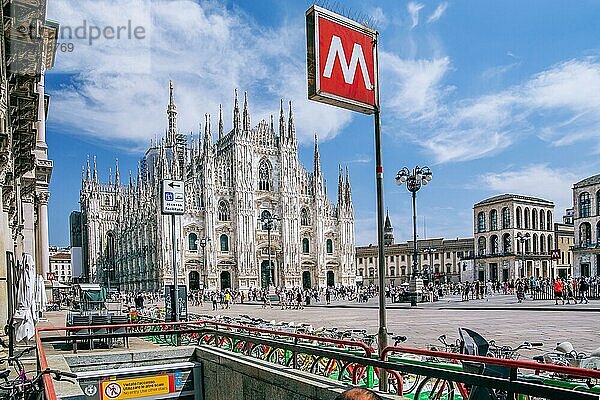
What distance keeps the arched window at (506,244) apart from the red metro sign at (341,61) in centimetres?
8975

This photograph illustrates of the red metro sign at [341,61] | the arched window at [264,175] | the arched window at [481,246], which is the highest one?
the arched window at [264,175]

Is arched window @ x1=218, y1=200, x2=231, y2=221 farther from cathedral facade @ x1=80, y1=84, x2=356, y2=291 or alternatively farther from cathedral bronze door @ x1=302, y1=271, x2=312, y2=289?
cathedral bronze door @ x1=302, y1=271, x2=312, y2=289

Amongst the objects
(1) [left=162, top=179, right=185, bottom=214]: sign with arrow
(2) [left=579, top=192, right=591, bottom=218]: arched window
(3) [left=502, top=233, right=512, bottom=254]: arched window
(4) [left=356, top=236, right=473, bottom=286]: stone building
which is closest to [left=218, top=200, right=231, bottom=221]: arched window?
(4) [left=356, top=236, right=473, bottom=286]: stone building

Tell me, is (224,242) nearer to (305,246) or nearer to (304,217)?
(305,246)

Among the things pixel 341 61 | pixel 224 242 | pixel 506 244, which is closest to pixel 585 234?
pixel 506 244

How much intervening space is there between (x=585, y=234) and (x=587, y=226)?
103 centimetres

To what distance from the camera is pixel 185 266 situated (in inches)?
2869

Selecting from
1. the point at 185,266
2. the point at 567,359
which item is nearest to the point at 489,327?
the point at 567,359

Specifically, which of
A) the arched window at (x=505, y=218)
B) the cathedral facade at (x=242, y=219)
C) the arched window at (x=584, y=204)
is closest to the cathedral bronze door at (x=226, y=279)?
the cathedral facade at (x=242, y=219)

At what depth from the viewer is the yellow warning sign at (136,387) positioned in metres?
10.5

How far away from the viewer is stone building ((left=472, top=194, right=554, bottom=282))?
90.9m

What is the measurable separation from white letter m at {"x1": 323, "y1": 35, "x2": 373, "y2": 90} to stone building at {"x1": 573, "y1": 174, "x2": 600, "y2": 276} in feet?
243

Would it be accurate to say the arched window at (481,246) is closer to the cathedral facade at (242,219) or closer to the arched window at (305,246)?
the cathedral facade at (242,219)

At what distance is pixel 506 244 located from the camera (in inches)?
3629
